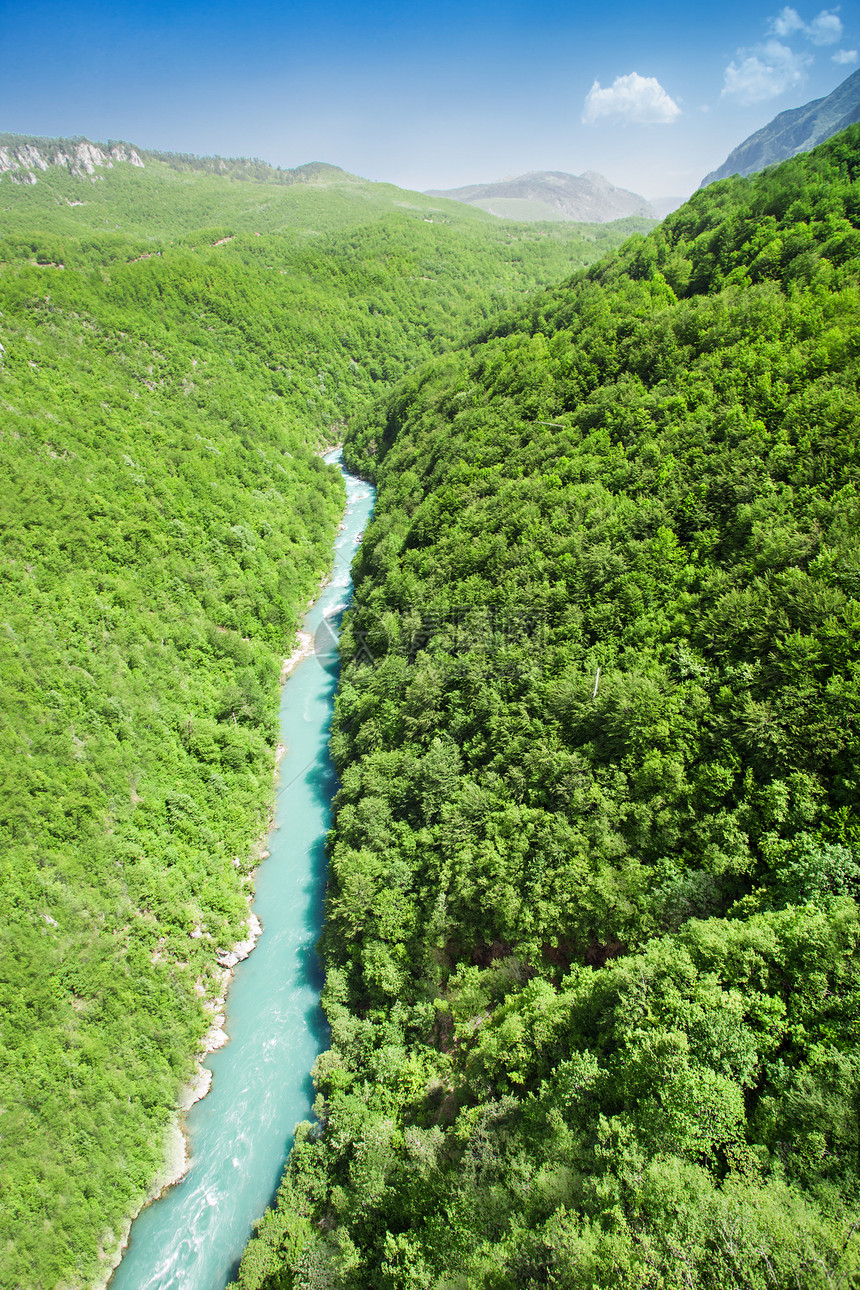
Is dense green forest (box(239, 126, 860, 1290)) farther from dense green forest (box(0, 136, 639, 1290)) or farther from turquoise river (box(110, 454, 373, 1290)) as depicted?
dense green forest (box(0, 136, 639, 1290))

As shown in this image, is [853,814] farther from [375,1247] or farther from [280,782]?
[280,782]

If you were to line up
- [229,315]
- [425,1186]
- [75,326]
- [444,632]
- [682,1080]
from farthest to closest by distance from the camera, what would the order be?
[229,315] < [75,326] < [444,632] < [425,1186] < [682,1080]

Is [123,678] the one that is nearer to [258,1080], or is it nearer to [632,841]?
[258,1080]

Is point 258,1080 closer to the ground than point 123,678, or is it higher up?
closer to the ground

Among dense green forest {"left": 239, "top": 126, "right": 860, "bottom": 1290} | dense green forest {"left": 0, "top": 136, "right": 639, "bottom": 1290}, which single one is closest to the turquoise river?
dense green forest {"left": 0, "top": 136, "right": 639, "bottom": 1290}

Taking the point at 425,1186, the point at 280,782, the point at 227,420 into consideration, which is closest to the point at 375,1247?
the point at 425,1186

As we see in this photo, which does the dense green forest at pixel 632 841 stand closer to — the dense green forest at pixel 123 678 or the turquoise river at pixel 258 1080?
the turquoise river at pixel 258 1080

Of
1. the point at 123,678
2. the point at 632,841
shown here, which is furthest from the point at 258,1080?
the point at 123,678
